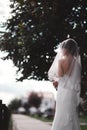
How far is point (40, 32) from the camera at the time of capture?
21.1 metres

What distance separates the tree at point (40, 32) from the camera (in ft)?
66.7

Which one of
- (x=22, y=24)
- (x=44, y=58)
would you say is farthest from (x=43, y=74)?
(x=22, y=24)

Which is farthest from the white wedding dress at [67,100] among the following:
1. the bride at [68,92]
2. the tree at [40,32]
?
the tree at [40,32]

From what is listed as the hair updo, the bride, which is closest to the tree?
the hair updo

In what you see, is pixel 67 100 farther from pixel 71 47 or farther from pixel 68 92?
pixel 71 47

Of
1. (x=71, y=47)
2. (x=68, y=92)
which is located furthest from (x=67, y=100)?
(x=71, y=47)

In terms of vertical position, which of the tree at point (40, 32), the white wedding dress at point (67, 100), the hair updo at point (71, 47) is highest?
the tree at point (40, 32)

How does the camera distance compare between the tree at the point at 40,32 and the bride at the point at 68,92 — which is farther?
the tree at the point at 40,32

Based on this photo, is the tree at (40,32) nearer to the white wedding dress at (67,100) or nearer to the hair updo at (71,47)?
the hair updo at (71,47)

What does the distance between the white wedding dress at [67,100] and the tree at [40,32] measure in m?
10.8

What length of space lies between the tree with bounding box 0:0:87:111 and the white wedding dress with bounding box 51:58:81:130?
1081 centimetres

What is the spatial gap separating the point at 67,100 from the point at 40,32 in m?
12.2

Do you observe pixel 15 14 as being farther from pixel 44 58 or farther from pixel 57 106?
pixel 57 106

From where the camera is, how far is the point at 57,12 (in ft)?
67.0
